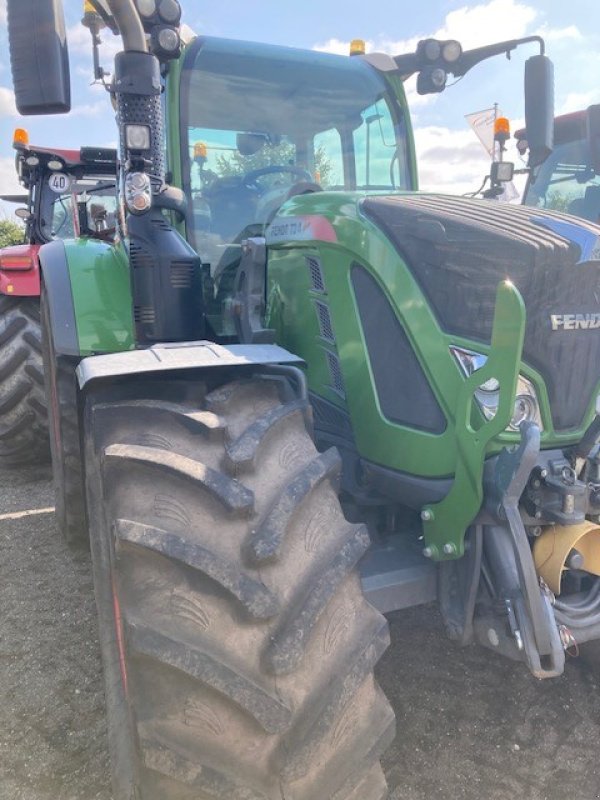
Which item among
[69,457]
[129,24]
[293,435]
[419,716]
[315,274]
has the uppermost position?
[129,24]

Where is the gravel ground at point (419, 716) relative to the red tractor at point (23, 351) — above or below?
below

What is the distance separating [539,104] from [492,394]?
4.72 ft

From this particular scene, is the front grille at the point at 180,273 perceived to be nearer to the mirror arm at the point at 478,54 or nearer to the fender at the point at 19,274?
the mirror arm at the point at 478,54

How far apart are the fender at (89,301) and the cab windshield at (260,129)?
0.42 meters

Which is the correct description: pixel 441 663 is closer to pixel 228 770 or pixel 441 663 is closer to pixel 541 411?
pixel 541 411

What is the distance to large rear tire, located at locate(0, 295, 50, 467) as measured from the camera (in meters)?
4.59

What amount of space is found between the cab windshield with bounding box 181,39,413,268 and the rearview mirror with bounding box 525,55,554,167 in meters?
0.78

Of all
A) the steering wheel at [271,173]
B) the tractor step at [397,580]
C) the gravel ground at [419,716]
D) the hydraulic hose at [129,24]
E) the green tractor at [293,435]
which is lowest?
the gravel ground at [419,716]

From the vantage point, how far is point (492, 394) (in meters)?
1.94

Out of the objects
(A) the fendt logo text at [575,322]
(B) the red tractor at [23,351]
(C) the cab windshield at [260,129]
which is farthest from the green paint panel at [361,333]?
(B) the red tractor at [23,351]

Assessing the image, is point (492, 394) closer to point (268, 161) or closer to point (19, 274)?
point (268, 161)

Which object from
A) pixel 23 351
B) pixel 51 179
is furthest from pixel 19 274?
pixel 51 179

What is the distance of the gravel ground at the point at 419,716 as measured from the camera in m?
2.09

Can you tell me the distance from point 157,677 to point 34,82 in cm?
158
